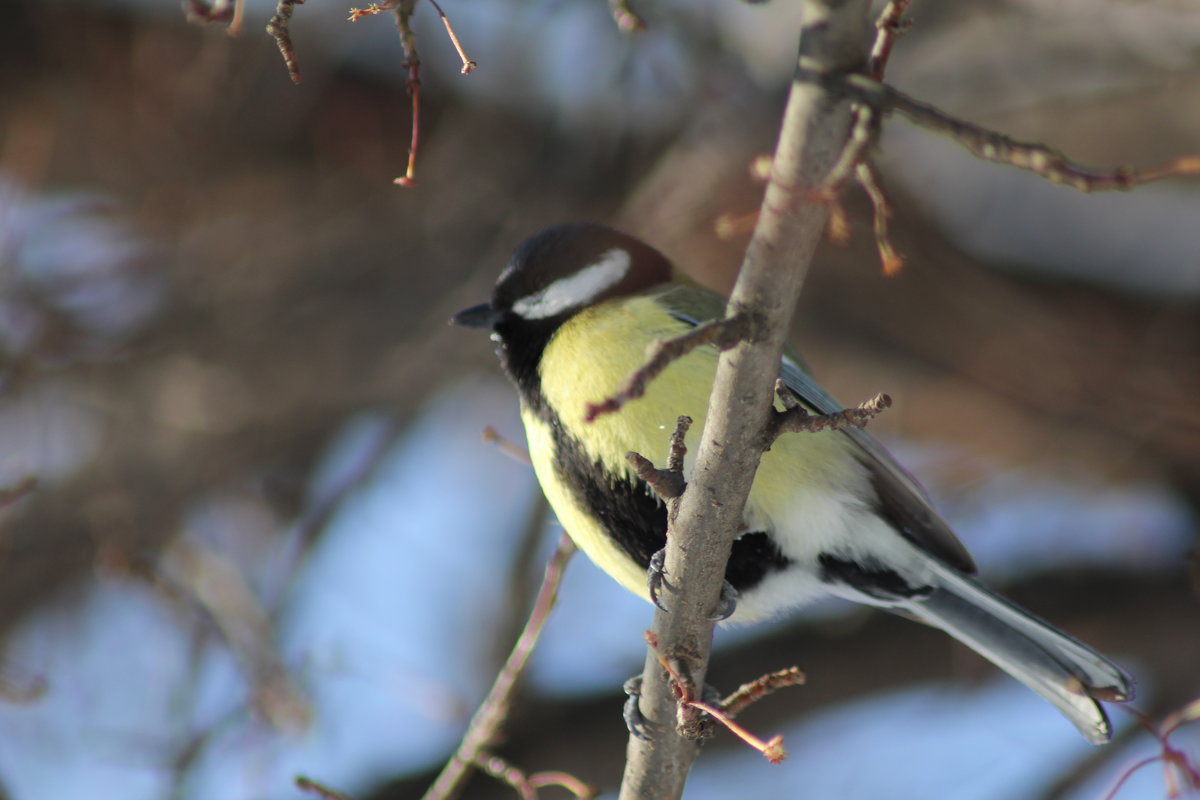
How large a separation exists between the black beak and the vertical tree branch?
1.05m

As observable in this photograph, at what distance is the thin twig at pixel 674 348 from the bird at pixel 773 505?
82cm

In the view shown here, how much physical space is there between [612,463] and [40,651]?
3430mm

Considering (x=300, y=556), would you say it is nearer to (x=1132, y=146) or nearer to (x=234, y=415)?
(x=234, y=415)

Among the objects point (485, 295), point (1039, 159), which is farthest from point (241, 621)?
point (1039, 159)

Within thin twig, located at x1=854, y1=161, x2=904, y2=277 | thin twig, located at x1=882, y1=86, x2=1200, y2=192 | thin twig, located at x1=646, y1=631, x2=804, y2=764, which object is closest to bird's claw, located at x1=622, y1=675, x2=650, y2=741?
thin twig, located at x1=646, y1=631, x2=804, y2=764

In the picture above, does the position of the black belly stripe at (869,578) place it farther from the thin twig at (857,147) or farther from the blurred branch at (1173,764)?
the thin twig at (857,147)

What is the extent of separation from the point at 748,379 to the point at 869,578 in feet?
→ 3.94

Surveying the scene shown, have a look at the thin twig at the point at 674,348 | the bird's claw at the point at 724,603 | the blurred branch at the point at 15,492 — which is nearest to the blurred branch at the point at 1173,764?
the bird's claw at the point at 724,603

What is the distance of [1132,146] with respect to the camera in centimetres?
457

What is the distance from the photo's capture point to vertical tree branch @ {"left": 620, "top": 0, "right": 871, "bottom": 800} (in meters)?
1.11

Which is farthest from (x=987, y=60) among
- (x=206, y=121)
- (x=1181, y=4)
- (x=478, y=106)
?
(x=206, y=121)

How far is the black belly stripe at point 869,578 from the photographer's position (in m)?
2.43

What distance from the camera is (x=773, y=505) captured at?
89.2 inches

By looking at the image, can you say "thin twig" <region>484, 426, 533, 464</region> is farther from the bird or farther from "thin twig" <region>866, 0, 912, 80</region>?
"thin twig" <region>866, 0, 912, 80</region>
